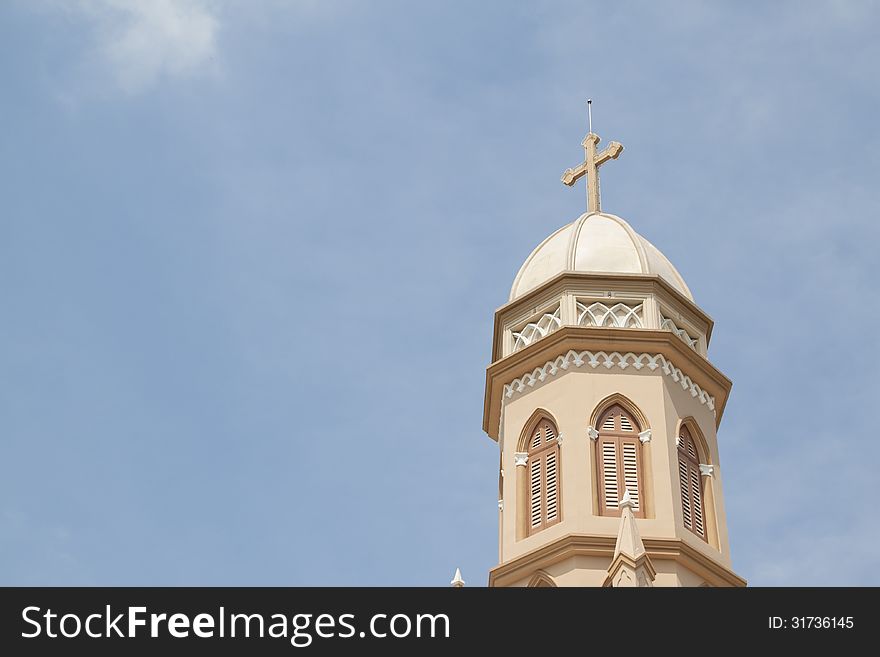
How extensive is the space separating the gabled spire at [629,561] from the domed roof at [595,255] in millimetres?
7518

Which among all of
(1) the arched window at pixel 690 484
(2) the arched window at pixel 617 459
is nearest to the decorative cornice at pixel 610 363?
(2) the arched window at pixel 617 459

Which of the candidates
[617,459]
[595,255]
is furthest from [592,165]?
[617,459]

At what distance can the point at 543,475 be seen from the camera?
28.5 meters

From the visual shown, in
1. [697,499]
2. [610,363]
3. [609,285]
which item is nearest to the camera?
[697,499]

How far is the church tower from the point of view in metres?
26.9

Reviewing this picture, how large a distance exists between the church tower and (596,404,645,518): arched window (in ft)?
0.08

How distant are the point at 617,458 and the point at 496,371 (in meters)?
3.71

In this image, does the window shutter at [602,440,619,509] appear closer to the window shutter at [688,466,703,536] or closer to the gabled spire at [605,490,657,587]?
the window shutter at [688,466,703,536]

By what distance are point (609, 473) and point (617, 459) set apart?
13.6 inches

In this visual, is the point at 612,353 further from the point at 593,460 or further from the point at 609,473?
the point at 609,473

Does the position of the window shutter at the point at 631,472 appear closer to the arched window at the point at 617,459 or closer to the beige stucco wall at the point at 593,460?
the arched window at the point at 617,459
